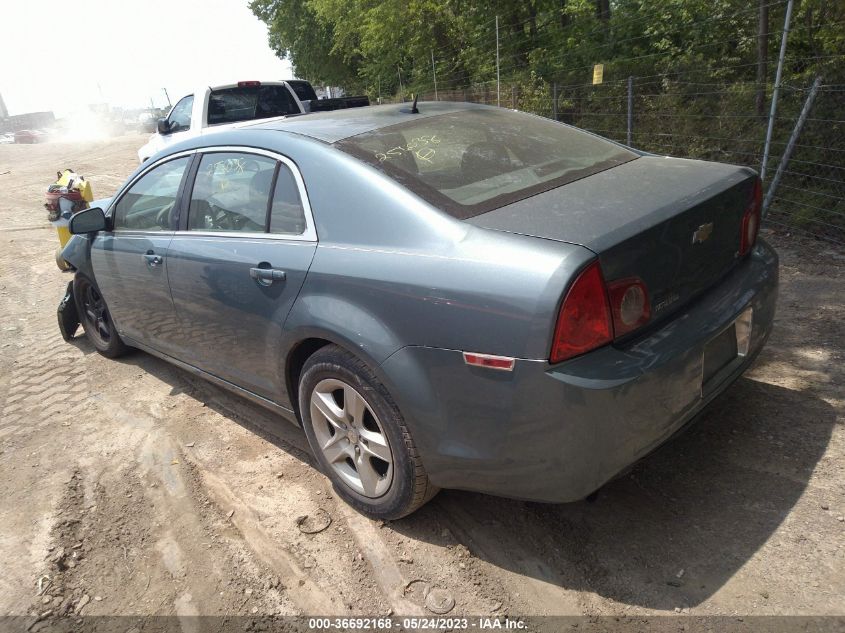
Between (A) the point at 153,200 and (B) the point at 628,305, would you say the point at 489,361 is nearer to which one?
(B) the point at 628,305

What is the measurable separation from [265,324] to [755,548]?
2235mm

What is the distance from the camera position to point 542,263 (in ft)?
6.86

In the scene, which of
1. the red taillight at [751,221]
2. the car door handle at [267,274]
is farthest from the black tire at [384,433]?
the red taillight at [751,221]

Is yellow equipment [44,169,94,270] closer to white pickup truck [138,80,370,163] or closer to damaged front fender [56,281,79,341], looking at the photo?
white pickup truck [138,80,370,163]

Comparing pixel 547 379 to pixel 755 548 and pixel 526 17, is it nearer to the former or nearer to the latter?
pixel 755 548

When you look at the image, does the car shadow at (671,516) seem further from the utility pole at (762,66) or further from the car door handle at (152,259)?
the utility pole at (762,66)

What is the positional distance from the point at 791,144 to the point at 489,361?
5.69 metres

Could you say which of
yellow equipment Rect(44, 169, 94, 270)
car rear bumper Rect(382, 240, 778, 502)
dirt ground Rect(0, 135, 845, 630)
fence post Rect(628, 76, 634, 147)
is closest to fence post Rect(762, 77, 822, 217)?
fence post Rect(628, 76, 634, 147)

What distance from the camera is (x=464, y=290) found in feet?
7.25

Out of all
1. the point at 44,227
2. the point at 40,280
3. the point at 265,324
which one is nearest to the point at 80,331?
the point at 40,280

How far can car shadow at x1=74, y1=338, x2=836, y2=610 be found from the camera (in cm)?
238

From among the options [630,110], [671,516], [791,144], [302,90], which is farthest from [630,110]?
[671,516]

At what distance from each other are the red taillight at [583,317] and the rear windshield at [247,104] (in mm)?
8408

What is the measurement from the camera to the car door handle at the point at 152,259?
373 cm
